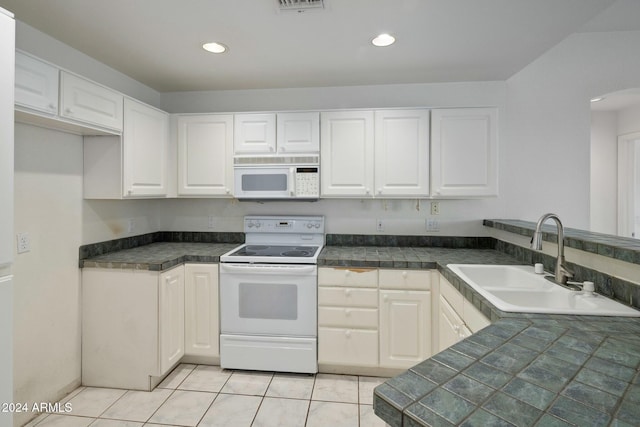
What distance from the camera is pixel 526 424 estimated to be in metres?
0.61

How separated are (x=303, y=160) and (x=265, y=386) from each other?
1769mm

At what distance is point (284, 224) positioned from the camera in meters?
2.91

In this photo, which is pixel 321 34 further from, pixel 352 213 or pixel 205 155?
pixel 352 213

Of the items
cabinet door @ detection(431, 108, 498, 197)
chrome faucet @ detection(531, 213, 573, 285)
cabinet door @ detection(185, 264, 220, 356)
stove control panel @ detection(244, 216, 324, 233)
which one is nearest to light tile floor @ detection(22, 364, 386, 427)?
cabinet door @ detection(185, 264, 220, 356)

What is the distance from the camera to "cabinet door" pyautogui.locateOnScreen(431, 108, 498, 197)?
2.48 m

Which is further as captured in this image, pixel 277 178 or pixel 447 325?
pixel 277 178

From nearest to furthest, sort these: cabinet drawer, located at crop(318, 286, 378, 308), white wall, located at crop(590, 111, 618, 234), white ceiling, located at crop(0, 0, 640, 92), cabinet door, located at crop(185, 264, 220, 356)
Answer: white ceiling, located at crop(0, 0, 640, 92)
cabinet drawer, located at crop(318, 286, 378, 308)
cabinet door, located at crop(185, 264, 220, 356)
white wall, located at crop(590, 111, 618, 234)

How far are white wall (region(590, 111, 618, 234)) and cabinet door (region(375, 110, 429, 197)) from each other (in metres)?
2.53

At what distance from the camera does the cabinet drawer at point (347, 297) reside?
92.0 inches

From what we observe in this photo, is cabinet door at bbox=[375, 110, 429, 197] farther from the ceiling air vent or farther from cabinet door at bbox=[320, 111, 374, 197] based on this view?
the ceiling air vent

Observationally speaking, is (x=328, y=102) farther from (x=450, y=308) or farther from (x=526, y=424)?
(x=526, y=424)

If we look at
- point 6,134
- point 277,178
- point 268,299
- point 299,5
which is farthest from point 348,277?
point 6,134

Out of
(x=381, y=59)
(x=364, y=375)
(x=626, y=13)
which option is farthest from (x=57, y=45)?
(x=626, y=13)

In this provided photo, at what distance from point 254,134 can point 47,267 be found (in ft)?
5.64
